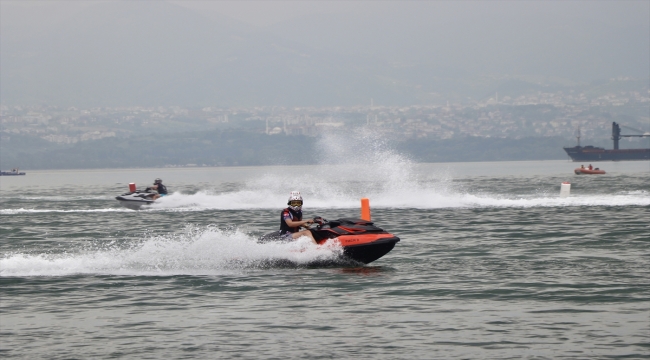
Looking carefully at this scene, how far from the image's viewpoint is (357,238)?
790 inches

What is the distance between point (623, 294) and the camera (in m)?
16.3

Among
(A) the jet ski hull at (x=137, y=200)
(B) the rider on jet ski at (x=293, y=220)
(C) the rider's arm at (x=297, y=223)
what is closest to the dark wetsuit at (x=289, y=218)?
(B) the rider on jet ski at (x=293, y=220)

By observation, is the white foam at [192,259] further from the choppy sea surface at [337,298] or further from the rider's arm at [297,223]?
the rider's arm at [297,223]

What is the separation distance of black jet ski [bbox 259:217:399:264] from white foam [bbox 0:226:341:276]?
0.22m

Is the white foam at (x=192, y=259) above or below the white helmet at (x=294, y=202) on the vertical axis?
below

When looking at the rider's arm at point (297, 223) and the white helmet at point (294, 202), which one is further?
the white helmet at point (294, 202)

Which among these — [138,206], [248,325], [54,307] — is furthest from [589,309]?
[138,206]

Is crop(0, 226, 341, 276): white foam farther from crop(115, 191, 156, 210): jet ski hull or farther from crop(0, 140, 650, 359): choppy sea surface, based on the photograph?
crop(115, 191, 156, 210): jet ski hull

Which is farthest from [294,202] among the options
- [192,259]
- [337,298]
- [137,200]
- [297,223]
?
[137,200]

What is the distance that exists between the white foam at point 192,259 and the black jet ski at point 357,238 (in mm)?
224

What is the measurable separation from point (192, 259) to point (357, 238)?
13.9 feet

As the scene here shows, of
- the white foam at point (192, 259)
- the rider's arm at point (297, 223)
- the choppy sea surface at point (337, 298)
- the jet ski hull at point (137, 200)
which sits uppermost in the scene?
the rider's arm at point (297, 223)

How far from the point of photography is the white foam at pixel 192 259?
20.4 m

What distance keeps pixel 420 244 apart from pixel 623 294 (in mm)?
10217
